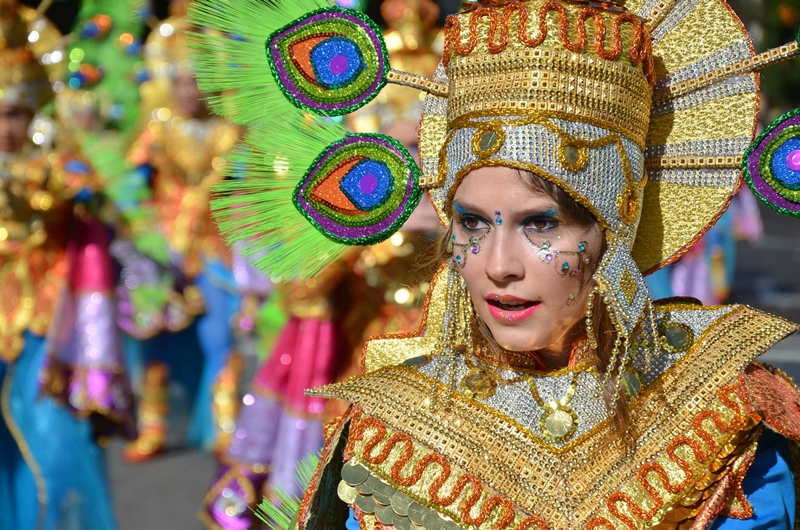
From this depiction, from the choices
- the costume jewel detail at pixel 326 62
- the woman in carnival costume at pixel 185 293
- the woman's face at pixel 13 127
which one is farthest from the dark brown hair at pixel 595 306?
the woman in carnival costume at pixel 185 293

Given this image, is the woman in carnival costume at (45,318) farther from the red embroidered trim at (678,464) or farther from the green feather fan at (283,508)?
the red embroidered trim at (678,464)

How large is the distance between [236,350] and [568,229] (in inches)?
243

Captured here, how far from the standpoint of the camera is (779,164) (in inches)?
75.0

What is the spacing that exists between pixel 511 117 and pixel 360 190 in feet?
1.28

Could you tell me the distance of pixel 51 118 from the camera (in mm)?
5527

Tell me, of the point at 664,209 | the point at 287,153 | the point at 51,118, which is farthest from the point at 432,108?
the point at 51,118

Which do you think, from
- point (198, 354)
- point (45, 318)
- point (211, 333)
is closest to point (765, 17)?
point (211, 333)

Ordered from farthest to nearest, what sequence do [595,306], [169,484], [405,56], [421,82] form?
[169,484] → [405,56] → [421,82] → [595,306]

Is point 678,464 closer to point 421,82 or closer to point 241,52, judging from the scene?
point 421,82

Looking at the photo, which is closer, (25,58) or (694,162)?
(694,162)

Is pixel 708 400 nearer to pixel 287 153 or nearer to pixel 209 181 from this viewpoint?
pixel 287 153

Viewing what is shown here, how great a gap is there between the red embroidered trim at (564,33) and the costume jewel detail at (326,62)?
0.77 feet

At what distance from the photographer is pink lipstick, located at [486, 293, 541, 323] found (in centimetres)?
188

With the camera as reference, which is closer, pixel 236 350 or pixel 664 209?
pixel 664 209
